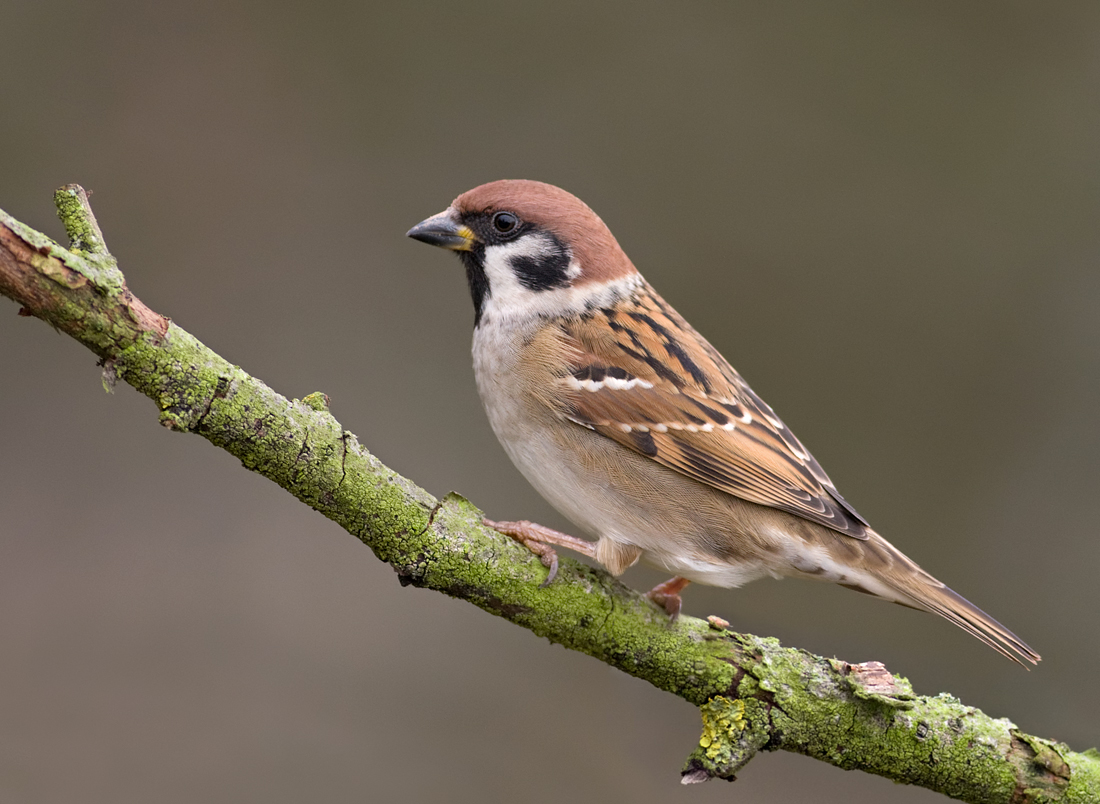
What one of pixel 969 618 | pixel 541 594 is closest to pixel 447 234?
pixel 541 594

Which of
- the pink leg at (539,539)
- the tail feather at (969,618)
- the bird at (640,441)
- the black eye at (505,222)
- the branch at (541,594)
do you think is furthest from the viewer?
the black eye at (505,222)

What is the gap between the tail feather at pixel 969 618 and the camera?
106 inches

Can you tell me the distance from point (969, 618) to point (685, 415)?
36.8 inches

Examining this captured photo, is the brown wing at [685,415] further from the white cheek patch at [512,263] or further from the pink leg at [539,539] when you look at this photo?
the pink leg at [539,539]

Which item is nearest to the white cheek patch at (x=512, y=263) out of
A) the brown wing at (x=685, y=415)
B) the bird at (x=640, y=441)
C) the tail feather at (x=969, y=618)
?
the bird at (x=640, y=441)

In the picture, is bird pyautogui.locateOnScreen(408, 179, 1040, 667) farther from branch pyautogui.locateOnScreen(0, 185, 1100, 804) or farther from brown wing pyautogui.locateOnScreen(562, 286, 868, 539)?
branch pyautogui.locateOnScreen(0, 185, 1100, 804)

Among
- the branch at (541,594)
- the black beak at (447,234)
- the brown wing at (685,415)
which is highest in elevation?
the black beak at (447,234)

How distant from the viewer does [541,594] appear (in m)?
2.48

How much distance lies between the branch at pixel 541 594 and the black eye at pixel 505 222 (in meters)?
1.13

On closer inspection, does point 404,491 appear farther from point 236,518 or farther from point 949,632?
point 949,632

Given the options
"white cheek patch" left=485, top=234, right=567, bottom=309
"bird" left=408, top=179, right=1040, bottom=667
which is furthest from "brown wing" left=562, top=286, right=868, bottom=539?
"white cheek patch" left=485, top=234, right=567, bottom=309

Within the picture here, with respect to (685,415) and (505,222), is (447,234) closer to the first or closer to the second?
(505,222)

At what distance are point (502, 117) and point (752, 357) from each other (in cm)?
181

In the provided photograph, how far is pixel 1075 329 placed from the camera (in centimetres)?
538
